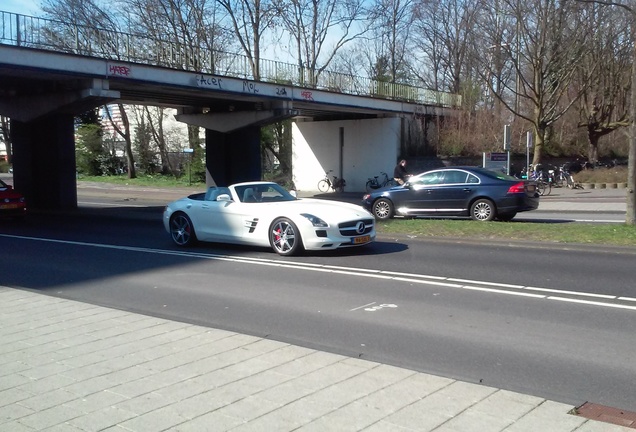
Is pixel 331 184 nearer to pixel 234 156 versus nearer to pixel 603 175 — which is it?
Result: pixel 234 156

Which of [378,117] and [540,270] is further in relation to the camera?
[378,117]

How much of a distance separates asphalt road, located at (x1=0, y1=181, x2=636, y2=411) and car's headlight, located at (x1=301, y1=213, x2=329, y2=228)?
64 centimetres

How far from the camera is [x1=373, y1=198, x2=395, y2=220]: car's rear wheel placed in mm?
19766

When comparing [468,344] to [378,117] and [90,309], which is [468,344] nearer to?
[90,309]

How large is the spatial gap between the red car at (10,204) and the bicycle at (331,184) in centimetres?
1875

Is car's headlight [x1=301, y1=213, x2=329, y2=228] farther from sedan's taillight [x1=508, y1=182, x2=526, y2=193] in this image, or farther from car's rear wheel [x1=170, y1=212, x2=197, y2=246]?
sedan's taillight [x1=508, y1=182, x2=526, y2=193]

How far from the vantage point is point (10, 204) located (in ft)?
74.2

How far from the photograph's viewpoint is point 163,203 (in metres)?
32.7

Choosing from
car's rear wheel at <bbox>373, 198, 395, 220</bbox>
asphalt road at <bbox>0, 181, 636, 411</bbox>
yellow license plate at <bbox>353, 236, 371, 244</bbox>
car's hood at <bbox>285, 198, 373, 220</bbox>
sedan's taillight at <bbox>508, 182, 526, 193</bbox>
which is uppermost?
sedan's taillight at <bbox>508, 182, 526, 193</bbox>

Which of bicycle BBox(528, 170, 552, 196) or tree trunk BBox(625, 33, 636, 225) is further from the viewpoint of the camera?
bicycle BBox(528, 170, 552, 196)

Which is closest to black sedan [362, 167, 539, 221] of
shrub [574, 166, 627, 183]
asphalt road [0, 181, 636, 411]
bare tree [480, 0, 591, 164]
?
asphalt road [0, 181, 636, 411]

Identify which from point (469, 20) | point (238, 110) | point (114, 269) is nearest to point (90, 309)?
point (114, 269)

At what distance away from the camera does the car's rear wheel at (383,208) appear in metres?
19.8

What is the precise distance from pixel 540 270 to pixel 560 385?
581 cm
